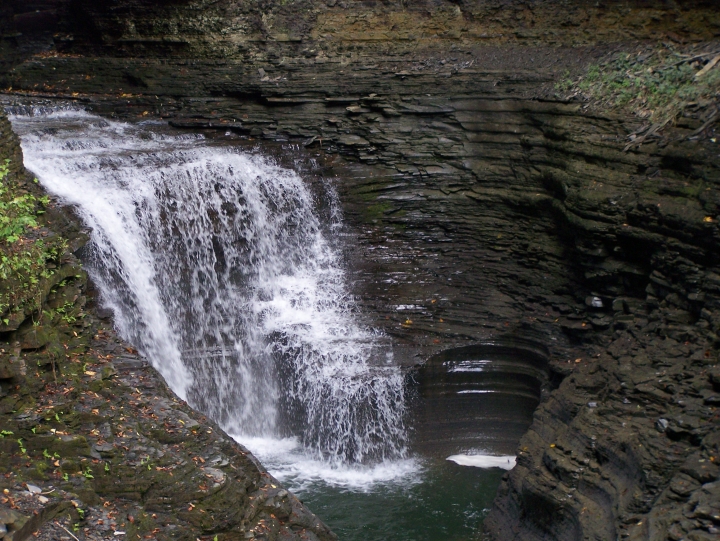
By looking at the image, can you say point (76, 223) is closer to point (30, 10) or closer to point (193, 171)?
point (193, 171)

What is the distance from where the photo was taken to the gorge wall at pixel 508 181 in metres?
7.06

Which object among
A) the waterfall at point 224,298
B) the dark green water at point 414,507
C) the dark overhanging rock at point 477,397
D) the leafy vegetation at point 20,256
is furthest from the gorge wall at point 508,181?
the leafy vegetation at point 20,256

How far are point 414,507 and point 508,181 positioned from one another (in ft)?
16.9

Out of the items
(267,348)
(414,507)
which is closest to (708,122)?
(414,507)

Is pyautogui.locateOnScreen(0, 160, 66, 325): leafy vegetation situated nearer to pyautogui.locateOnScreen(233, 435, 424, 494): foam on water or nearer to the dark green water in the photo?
pyautogui.locateOnScreen(233, 435, 424, 494): foam on water

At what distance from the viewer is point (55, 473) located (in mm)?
5312

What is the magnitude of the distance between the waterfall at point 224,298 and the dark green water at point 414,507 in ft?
2.49

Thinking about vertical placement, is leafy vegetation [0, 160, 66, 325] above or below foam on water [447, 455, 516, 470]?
above

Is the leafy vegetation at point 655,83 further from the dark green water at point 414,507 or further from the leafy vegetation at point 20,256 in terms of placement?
the leafy vegetation at point 20,256

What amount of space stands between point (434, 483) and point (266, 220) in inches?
186

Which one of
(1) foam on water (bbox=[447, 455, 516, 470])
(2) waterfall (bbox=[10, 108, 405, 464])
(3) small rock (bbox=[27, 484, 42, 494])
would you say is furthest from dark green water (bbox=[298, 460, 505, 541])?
(3) small rock (bbox=[27, 484, 42, 494])

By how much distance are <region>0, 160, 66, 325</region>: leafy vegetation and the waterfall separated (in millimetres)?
1887

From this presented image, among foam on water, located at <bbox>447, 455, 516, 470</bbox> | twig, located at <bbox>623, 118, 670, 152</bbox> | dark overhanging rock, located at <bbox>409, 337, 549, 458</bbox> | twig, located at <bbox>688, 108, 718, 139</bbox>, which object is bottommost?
foam on water, located at <bbox>447, 455, 516, 470</bbox>

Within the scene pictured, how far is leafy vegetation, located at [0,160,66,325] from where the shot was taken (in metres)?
6.06
